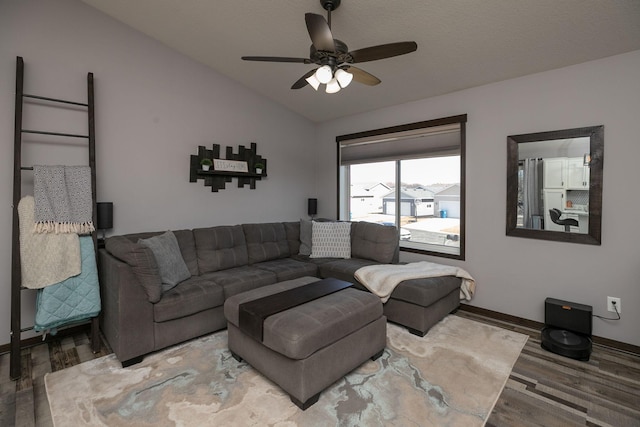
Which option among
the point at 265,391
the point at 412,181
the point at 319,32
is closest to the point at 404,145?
the point at 412,181

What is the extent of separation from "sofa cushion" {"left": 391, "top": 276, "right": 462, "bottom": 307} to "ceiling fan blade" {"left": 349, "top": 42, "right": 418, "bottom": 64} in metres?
1.96

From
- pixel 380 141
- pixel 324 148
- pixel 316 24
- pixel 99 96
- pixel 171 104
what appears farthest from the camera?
pixel 324 148

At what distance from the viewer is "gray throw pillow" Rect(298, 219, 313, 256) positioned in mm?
4148

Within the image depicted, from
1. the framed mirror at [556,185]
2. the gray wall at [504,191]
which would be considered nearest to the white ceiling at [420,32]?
the gray wall at [504,191]

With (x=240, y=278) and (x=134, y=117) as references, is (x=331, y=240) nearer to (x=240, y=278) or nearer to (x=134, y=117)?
(x=240, y=278)

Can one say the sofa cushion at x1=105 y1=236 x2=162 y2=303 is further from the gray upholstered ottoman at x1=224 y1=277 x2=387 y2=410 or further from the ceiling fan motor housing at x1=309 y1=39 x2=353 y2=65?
the ceiling fan motor housing at x1=309 y1=39 x2=353 y2=65

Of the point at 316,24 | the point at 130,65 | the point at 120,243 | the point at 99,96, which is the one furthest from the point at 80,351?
the point at 316,24

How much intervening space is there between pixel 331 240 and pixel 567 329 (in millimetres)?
2503

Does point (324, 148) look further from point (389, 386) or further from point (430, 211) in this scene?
point (389, 386)

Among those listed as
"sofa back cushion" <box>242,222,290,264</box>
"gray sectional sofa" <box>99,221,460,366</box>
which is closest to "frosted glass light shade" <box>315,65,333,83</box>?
"gray sectional sofa" <box>99,221,460,366</box>

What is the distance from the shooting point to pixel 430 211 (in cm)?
394

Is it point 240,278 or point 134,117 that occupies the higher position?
point 134,117

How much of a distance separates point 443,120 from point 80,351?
4217 millimetres

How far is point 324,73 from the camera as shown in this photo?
2043 millimetres
